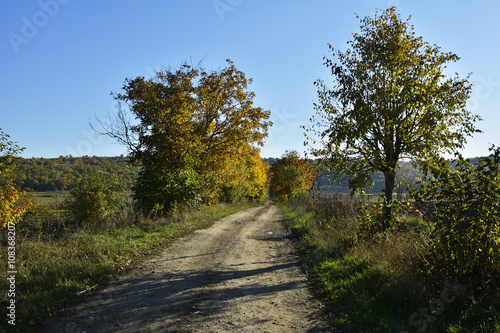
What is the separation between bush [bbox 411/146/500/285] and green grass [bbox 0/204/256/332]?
704 centimetres

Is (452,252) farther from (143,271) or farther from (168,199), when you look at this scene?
(168,199)

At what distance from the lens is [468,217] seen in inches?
201

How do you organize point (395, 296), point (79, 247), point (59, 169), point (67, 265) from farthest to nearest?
point (59, 169) < point (79, 247) < point (67, 265) < point (395, 296)

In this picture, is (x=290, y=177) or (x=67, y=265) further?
(x=290, y=177)

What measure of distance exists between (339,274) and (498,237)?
11.4 ft

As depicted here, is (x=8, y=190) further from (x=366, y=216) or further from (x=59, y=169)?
(x=59, y=169)

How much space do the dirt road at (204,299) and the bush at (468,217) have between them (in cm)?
259

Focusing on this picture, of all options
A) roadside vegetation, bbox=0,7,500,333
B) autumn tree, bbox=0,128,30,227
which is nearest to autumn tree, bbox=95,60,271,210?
roadside vegetation, bbox=0,7,500,333

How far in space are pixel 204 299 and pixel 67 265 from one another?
3798 millimetres

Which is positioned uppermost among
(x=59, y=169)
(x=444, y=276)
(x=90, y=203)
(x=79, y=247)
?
(x=59, y=169)

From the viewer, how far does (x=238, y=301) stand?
20.2 feet

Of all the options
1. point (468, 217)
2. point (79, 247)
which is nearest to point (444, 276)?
point (468, 217)

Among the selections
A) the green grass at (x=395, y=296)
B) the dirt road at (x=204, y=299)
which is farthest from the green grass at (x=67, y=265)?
the green grass at (x=395, y=296)

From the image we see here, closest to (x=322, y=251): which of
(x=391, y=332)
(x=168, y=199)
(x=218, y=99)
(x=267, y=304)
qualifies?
(x=267, y=304)
